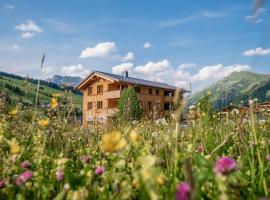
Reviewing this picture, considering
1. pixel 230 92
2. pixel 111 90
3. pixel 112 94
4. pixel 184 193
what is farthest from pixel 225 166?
pixel 111 90

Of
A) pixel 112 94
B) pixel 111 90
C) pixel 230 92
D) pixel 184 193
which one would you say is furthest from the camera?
pixel 111 90

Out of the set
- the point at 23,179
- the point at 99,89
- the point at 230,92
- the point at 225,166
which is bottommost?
the point at 23,179

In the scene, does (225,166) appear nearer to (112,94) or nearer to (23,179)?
(23,179)

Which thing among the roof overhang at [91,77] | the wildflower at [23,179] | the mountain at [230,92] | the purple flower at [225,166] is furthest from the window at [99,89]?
the purple flower at [225,166]

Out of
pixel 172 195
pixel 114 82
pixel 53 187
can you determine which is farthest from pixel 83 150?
pixel 114 82

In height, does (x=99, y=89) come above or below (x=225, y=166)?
above

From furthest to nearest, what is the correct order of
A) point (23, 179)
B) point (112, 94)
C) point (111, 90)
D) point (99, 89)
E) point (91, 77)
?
1. point (91, 77)
2. point (99, 89)
3. point (111, 90)
4. point (112, 94)
5. point (23, 179)

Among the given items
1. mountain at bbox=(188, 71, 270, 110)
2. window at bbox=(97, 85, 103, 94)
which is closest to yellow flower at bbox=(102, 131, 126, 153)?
mountain at bbox=(188, 71, 270, 110)

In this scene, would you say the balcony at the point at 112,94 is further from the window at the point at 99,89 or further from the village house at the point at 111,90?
the window at the point at 99,89

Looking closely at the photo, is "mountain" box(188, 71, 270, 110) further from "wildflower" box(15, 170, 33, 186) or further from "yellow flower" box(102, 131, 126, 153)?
"wildflower" box(15, 170, 33, 186)

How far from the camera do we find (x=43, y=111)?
5.57 meters

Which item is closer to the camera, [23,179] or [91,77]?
[23,179]

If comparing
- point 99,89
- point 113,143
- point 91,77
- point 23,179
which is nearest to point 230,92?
point 23,179

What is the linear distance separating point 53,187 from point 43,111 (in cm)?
316
